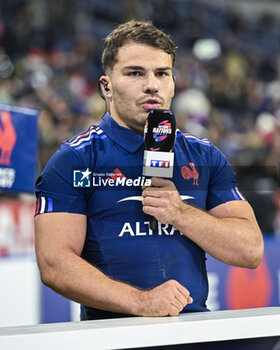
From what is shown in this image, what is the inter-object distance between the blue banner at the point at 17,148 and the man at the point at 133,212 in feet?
2.43

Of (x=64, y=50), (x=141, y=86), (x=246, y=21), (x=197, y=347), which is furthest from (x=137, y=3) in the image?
(x=197, y=347)

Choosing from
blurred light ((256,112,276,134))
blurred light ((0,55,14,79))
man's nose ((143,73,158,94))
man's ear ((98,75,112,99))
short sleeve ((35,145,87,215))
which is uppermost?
blurred light ((0,55,14,79))

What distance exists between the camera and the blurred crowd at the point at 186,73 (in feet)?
21.6

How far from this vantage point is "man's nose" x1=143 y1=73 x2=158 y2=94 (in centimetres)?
226

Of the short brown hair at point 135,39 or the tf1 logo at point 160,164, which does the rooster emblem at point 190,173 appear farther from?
the short brown hair at point 135,39

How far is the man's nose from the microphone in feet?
0.68

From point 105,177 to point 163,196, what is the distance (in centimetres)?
28

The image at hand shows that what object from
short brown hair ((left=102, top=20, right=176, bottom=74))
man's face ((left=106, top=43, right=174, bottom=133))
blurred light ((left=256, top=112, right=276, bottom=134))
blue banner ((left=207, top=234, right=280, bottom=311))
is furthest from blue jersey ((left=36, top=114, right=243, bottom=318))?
blurred light ((left=256, top=112, right=276, bottom=134))

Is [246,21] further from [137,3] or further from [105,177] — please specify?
[105,177]

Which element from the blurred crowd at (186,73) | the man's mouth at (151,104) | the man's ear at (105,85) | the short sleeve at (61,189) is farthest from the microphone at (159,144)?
the blurred crowd at (186,73)

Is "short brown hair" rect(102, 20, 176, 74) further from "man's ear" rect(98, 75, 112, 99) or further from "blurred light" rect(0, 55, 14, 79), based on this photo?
"blurred light" rect(0, 55, 14, 79)

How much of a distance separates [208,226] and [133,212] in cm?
28

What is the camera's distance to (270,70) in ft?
44.3

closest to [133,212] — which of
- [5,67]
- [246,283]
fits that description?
[246,283]
